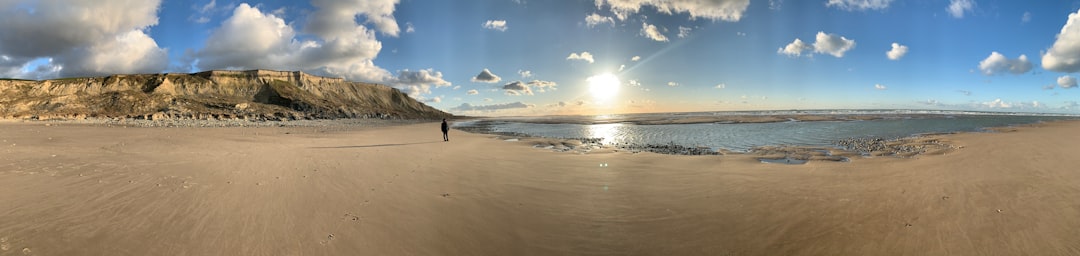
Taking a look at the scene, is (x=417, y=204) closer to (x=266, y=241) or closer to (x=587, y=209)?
(x=266, y=241)

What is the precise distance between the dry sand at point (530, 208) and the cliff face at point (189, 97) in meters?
85.1

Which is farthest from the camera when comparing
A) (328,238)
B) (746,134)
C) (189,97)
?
(189,97)

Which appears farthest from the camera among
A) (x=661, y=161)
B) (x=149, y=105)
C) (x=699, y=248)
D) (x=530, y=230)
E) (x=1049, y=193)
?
(x=149, y=105)

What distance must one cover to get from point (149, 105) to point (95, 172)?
100 m

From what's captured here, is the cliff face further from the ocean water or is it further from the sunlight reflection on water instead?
the sunlight reflection on water

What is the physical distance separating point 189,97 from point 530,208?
4804 inches

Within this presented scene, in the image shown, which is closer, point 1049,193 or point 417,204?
point 417,204

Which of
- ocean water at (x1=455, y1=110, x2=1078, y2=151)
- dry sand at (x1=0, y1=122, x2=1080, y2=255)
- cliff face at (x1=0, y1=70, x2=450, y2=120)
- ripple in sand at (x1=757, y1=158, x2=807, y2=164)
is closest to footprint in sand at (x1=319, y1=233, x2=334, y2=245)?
dry sand at (x1=0, y1=122, x2=1080, y2=255)

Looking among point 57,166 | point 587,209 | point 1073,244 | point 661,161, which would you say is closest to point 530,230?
point 587,209

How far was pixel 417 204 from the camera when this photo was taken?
841 centimetres

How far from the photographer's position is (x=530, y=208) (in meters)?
8.22

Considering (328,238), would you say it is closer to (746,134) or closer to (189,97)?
(746,134)

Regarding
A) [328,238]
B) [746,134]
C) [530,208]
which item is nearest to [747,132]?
[746,134]

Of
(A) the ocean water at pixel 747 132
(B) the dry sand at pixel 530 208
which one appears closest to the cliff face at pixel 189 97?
(A) the ocean water at pixel 747 132
